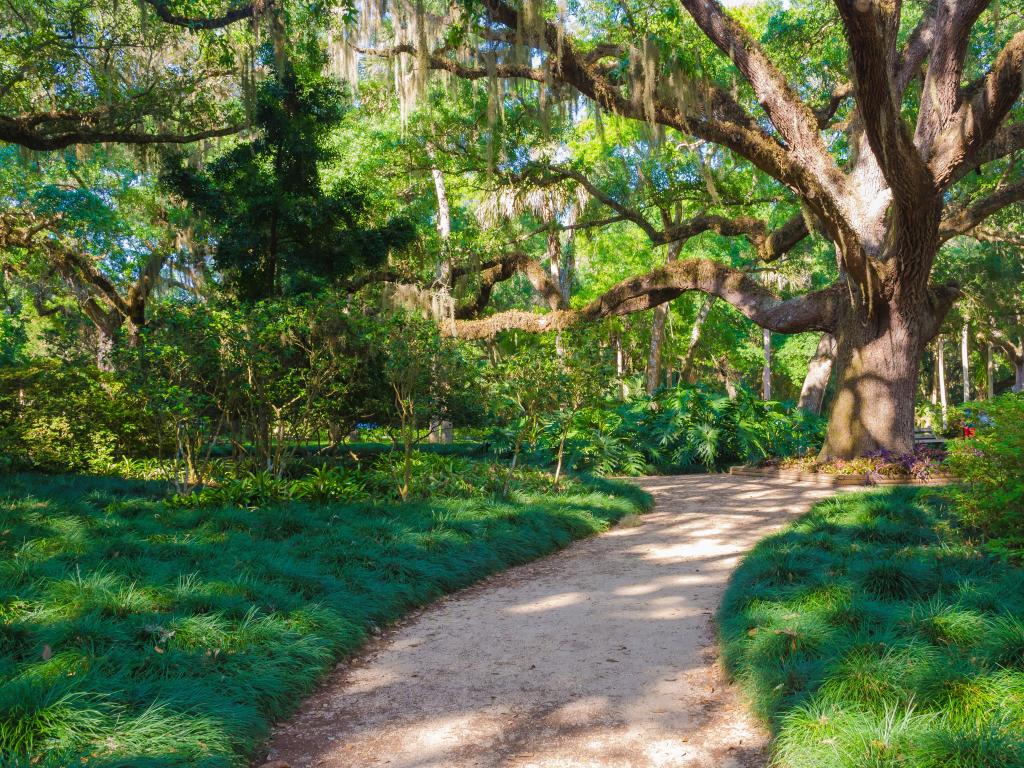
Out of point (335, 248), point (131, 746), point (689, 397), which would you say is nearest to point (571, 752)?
point (131, 746)

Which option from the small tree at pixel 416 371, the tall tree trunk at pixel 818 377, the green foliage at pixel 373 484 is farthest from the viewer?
the tall tree trunk at pixel 818 377

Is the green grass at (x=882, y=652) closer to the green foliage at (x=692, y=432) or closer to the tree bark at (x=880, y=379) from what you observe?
the tree bark at (x=880, y=379)

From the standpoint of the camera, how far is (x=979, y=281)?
80.6ft

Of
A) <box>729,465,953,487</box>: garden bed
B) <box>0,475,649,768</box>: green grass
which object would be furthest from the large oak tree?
<box>0,475,649,768</box>: green grass

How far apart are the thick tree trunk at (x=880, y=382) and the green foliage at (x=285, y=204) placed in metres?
7.56

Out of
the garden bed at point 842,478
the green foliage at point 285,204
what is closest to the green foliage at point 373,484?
the green foliage at point 285,204

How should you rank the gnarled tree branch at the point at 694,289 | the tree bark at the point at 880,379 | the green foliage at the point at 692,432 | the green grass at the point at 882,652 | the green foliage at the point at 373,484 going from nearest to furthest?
the green grass at the point at 882,652 < the green foliage at the point at 373,484 < the tree bark at the point at 880,379 < the gnarled tree branch at the point at 694,289 < the green foliage at the point at 692,432

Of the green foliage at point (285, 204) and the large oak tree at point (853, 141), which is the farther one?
the green foliage at point (285, 204)

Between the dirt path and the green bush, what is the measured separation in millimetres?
1908

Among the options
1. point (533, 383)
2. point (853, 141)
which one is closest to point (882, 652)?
point (533, 383)

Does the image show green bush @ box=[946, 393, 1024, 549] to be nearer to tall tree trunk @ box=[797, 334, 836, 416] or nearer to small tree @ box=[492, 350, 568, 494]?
small tree @ box=[492, 350, 568, 494]

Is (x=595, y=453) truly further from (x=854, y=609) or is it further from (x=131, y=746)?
(x=131, y=746)

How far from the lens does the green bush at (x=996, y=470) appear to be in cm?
489

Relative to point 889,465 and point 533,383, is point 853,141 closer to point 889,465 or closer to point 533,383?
point 889,465
